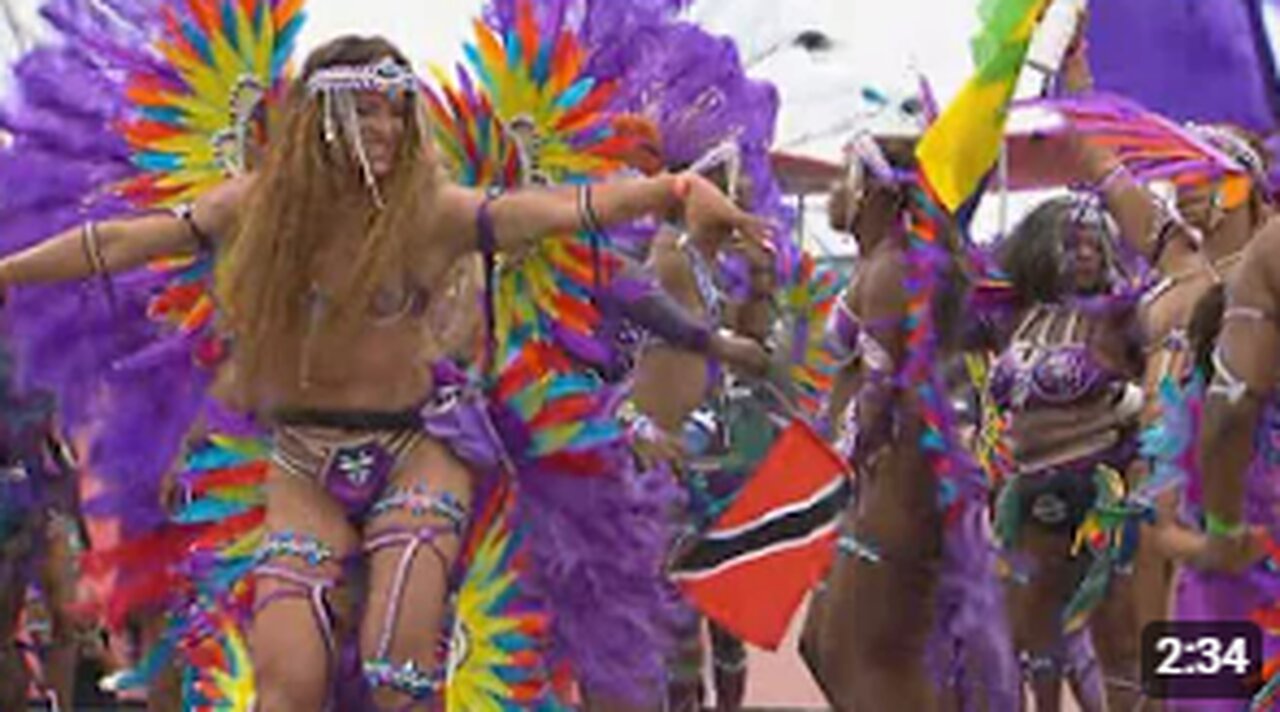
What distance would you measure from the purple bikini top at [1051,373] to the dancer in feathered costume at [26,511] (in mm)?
2771

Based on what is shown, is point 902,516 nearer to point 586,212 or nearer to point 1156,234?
point 1156,234

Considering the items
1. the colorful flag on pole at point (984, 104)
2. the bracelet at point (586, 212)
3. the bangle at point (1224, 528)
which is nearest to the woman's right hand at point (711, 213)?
the bracelet at point (586, 212)

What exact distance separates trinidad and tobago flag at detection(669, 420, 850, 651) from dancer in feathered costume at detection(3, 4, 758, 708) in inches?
21.6

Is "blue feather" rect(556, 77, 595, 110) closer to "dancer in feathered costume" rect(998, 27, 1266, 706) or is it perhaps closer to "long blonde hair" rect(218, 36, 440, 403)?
"long blonde hair" rect(218, 36, 440, 403)

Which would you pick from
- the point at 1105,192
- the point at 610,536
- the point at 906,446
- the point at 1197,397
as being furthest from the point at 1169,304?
the point at 610,536

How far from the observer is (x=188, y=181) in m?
5.86

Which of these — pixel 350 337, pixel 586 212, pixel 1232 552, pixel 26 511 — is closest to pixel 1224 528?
pixel 1232 552

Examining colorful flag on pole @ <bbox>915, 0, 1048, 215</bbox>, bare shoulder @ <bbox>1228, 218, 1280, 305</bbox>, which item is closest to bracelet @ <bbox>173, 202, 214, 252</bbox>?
colorful flag on pole @ <bbox>915, 0, 1048, 215</bbox>

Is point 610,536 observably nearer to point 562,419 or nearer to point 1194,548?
point 562,419

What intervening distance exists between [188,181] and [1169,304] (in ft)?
8.44

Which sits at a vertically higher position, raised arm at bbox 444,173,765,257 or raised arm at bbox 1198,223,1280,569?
raised arm at bbox 444,173,765,257

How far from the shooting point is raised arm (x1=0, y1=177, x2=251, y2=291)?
5.21 m

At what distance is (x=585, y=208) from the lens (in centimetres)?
500
